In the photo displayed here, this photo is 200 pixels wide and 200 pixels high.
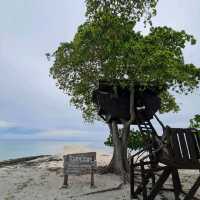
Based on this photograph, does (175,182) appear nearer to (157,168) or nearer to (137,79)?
(157,168)

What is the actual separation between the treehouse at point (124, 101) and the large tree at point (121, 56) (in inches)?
24.8

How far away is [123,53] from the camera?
22719 mm

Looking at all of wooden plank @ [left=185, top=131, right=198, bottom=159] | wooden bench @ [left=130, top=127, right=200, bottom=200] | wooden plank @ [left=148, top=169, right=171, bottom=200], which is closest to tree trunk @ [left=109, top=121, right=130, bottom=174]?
wooden plank @ [left=148, top=169, right=171, bottom=200]

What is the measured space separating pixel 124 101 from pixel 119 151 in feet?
14.9

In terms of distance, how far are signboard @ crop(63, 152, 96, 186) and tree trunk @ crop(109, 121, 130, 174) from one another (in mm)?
3386

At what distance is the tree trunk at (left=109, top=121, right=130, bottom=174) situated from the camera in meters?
26.9

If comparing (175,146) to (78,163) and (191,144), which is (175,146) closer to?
(191,144)

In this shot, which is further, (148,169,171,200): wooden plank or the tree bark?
the tree bark

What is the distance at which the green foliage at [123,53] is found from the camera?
2144cm

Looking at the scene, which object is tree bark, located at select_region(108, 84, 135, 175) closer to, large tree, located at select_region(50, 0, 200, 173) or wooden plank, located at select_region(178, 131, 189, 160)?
large tree, located at select_region(50, 0, 200, 173)

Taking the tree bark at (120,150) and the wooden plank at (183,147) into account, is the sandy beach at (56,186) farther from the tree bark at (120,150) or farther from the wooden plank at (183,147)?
the wooden plank at (183,147)

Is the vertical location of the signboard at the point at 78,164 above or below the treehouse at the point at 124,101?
below

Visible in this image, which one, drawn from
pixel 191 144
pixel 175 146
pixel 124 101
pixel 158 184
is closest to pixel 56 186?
pixel 124 101

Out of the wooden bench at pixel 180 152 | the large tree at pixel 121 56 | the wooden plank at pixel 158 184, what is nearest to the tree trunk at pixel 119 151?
the large tree at pixel 121 56
